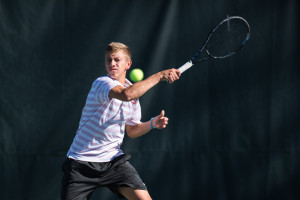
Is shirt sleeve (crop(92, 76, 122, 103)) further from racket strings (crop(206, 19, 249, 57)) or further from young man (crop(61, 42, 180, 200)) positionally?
racket strings (crop(206, 19, 249, 57))

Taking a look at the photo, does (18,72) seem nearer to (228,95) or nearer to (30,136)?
(30,136)

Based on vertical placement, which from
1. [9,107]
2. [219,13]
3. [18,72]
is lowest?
[9,107]

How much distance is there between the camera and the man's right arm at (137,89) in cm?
279

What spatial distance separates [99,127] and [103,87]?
0.32 meters

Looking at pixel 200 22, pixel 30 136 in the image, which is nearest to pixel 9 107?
→ pixel 30 136

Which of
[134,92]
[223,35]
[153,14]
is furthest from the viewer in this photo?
[153,14]

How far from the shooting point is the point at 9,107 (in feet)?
13.3

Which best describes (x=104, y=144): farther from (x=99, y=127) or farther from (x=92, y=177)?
(x=92, y=177)

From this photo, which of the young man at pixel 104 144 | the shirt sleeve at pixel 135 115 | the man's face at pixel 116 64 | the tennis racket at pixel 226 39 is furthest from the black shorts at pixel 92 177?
the tennis racket at pixel 226 39

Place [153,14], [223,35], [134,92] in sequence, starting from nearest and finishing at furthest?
[134,92]
[223,35]
[153,14]

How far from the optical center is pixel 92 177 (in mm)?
3123

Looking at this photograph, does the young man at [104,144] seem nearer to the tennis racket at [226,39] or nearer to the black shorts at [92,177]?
the black shorts at [92,177]

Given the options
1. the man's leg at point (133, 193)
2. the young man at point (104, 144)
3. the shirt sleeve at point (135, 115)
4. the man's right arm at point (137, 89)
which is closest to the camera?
the man's right arm at point (137, 89)

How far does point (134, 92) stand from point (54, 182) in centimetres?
173
